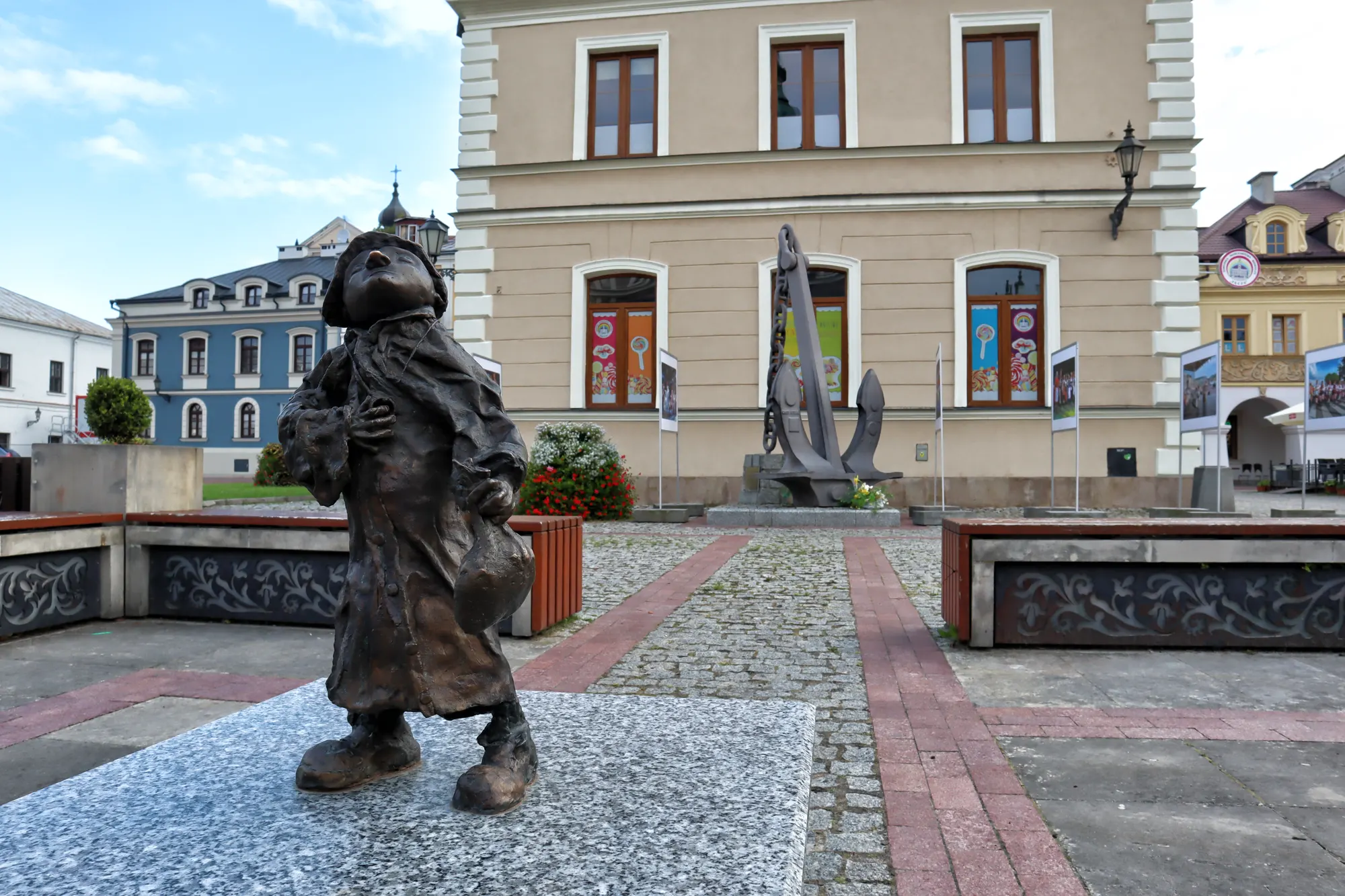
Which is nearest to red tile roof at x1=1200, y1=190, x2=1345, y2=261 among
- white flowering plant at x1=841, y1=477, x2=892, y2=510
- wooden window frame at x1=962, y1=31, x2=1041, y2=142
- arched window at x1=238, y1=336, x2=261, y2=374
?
wooden window frame at x1=962, y1=31, x2=1041, y2=142

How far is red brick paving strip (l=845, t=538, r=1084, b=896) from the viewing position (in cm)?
240

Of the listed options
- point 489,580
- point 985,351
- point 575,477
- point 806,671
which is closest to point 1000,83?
point 985,351

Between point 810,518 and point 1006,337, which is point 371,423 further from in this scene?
point 1006,337

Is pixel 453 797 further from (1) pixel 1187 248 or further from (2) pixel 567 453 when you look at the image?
(1) pixel 1187 248

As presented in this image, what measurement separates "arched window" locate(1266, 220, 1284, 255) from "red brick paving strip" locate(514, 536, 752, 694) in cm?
3815

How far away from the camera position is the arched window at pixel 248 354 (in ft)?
143

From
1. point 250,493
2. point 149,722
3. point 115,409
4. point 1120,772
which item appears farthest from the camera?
point 250,493

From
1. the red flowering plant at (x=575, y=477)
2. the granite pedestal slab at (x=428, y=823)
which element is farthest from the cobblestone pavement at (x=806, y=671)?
the red flowering plant at (x=575, y=477)

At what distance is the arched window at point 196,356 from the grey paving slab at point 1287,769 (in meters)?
48.1

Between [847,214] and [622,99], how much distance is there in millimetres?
5010

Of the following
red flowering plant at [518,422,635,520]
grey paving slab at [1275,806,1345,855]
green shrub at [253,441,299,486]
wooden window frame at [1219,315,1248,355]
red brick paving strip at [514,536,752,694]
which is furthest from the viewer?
wooden window frame at [1219,315,1248,355]

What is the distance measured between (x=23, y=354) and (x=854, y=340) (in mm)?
47094

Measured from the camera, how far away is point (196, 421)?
44.2 meters

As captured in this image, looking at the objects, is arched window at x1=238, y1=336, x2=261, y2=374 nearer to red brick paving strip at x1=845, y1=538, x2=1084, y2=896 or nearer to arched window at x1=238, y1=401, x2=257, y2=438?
arched window at x1=238, y1=401, x2=257, y2=438
